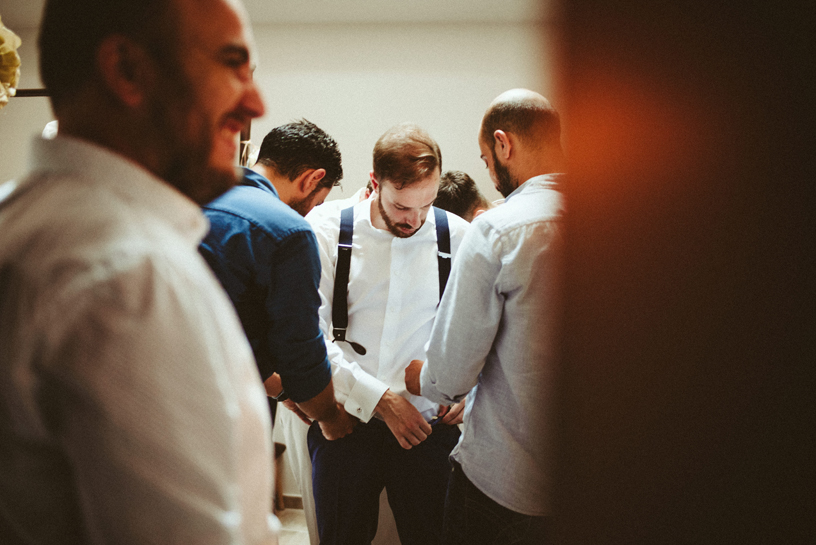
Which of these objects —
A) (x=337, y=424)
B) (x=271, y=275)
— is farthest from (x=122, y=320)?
(x=337, y=424)

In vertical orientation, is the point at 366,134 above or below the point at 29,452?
above

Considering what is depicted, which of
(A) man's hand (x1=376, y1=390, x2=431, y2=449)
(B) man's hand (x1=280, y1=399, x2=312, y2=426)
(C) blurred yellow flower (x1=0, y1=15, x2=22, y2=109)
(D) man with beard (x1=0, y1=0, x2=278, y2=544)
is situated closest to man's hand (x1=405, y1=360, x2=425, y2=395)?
(A) man's hand (x1=376, y1=390, x2=431, y2=449)

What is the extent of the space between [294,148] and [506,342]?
A: 0.92 metres

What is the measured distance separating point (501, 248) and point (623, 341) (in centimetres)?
54

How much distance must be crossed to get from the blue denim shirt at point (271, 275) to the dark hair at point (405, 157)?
527 millimetres

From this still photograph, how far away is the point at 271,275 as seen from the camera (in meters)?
1.00

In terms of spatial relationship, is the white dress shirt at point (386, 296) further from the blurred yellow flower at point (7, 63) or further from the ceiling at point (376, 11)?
the ceiling at point (376, 11)

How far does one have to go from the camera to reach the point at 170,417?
1.19ft

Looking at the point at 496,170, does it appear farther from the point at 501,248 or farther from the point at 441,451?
the point at 441,451

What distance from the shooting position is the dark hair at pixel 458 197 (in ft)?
7.23

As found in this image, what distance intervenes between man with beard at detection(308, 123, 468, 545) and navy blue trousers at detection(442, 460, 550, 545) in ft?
1.12

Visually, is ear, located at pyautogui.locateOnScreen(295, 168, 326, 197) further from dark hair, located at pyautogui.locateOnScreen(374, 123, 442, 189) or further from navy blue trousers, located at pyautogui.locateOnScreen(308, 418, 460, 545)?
navy blue trousers, located at pyautogui.locateOnScreen(308, 418, 460, 545)

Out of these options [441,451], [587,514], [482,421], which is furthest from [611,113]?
[441,451]

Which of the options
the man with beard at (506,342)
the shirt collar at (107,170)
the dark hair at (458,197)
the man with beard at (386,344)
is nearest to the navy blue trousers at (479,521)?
the man with beard at (506,342)
